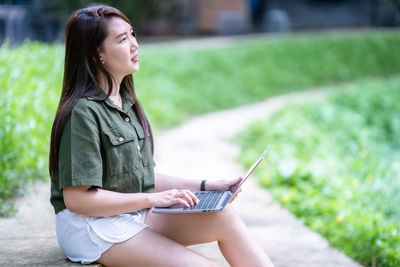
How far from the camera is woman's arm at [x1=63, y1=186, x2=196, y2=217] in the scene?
77.5 inches

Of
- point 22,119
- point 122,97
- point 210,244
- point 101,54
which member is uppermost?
point 101,54

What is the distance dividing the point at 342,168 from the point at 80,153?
3.99 meters

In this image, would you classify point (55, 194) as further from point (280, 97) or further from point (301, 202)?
point (280, 97)

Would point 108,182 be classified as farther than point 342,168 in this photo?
No

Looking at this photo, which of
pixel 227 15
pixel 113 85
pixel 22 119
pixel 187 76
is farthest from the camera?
pixel 227 15

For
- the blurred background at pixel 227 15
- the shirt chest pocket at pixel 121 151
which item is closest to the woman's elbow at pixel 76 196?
the shirt chest pocket at pixel 121 151

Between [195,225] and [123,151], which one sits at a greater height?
[123,151]

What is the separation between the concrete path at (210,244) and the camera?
2.50m

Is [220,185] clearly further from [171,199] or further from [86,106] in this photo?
[86,106]

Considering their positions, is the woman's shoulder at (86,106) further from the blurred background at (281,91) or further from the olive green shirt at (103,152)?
the blurred background at (281,91)

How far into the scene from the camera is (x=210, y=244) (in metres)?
3.13

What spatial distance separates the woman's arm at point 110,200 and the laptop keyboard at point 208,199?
43 millimetres

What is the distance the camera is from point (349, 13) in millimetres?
18703

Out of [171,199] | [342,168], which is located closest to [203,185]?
[171,199]
